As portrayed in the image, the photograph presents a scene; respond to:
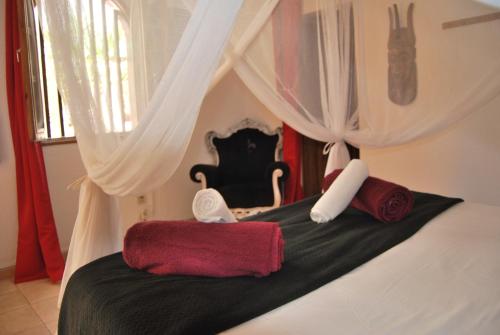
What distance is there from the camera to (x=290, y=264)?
180cm

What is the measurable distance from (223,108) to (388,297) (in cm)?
348

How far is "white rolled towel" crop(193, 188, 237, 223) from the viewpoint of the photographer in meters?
1.87

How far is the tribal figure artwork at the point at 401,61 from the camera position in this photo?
8.13 feet

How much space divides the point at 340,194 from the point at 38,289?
7.60 feet

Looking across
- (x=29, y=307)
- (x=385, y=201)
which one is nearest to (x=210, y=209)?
(x=385, y=201)

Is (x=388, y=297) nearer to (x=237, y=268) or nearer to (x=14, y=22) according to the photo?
(x=237, y=268)

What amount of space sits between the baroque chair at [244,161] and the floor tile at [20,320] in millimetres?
1700

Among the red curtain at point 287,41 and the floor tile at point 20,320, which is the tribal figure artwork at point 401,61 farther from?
the floor tile at point 20,320

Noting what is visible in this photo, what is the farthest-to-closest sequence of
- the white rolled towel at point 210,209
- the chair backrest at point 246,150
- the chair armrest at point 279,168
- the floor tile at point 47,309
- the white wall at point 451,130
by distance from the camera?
the chair backrest at point 246,150 < the chair armrest at point 279,168 < the floor tile at point 47,309 < the white wall at point 451,130 < the white rolled towel at point 210,209

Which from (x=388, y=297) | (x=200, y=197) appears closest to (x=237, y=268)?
(x=200, y=197)

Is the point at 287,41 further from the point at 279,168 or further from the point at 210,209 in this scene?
the point at 279,168

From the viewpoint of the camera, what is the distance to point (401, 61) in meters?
2.56

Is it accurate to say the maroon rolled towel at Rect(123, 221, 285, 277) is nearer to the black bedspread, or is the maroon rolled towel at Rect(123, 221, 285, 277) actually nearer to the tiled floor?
the black bedspread

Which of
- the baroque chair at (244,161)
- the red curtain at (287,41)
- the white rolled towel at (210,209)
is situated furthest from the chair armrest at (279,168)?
the white rolled towel at (210,209)
